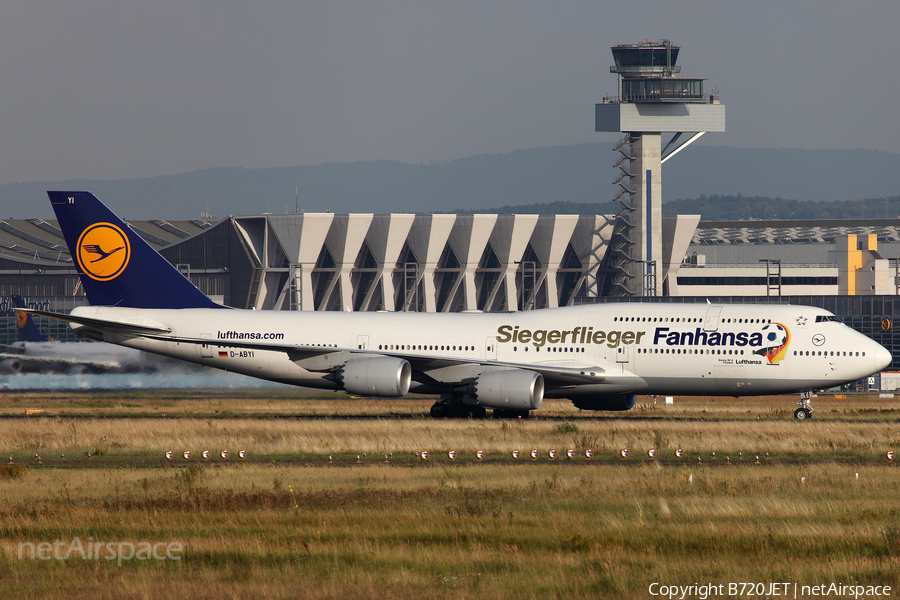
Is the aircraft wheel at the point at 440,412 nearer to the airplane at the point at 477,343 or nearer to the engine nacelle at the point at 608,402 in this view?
the airplane at the point at 477,343

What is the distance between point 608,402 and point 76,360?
28450mm

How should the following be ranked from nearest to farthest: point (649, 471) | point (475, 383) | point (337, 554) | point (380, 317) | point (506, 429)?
point (337, 554), point (649, 471), point (506, 429), point (475, 383), point (380, 317)

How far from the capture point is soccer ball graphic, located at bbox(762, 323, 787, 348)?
37031mm

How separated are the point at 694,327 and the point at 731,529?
2201 centimetres

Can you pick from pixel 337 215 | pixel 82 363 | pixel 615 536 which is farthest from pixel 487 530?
pixel 337 215

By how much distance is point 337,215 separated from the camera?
452 feet

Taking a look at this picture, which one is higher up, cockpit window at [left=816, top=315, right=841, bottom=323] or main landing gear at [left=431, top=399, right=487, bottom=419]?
cockpit window at [left=816, top=315, right=841, bottom=323]

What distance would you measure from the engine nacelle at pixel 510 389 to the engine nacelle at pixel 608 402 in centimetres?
385

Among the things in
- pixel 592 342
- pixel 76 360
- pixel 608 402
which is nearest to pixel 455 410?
pixel 592 342

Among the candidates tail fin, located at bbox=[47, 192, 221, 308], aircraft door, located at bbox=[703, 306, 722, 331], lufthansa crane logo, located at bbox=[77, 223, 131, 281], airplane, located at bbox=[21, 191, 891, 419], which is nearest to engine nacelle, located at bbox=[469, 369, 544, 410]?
airplane, located at bbox=[21, 191, 891, 419]

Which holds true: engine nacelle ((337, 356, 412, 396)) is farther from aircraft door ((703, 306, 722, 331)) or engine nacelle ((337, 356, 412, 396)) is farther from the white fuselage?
aircraft door ((703, 306, 722, 331))

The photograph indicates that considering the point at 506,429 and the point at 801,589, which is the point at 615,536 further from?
the point at 506,429

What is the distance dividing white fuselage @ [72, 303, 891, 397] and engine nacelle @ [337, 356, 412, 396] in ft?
2.90

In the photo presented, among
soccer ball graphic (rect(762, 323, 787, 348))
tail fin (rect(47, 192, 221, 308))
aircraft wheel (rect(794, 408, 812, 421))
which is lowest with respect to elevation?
aircraft wheel (rect(794, 408, 812, 421))
